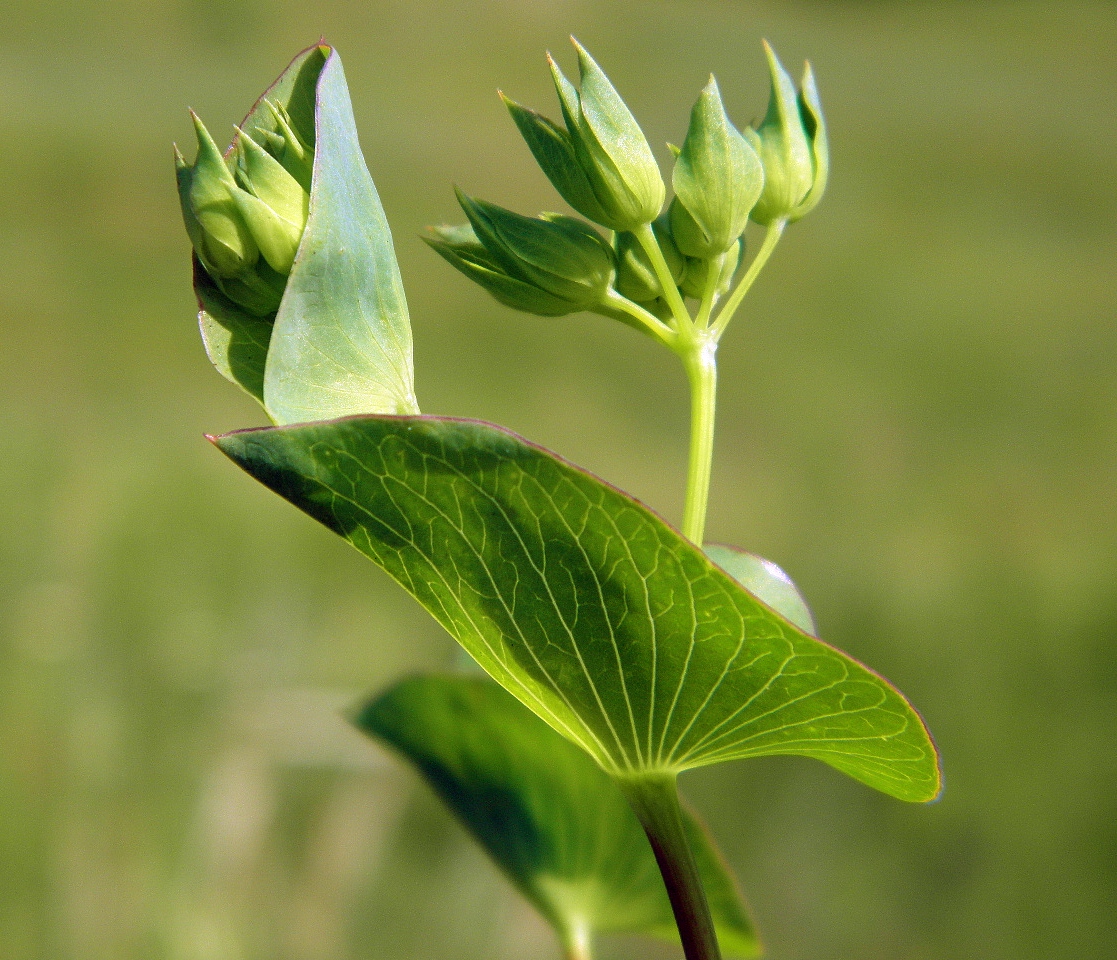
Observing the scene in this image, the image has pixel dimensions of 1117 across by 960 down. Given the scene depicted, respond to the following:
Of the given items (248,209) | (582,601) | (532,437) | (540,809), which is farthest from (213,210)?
(532,437)

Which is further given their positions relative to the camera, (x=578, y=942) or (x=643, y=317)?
(x=578, y=942)

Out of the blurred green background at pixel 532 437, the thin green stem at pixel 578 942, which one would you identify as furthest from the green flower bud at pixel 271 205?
the blurred green background at pixel 532 437

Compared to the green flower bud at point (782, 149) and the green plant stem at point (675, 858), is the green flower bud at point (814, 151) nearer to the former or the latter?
the green flower bud at point (782, 149)

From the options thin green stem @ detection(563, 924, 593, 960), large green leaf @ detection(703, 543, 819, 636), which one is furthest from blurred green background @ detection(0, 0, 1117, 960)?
large green leaf @ detection(703, 543, 819, 636)

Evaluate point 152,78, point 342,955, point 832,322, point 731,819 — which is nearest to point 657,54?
point 832,322

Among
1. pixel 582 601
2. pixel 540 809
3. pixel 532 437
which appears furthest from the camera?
pixel 532 437

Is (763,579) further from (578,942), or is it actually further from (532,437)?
(532,437)
